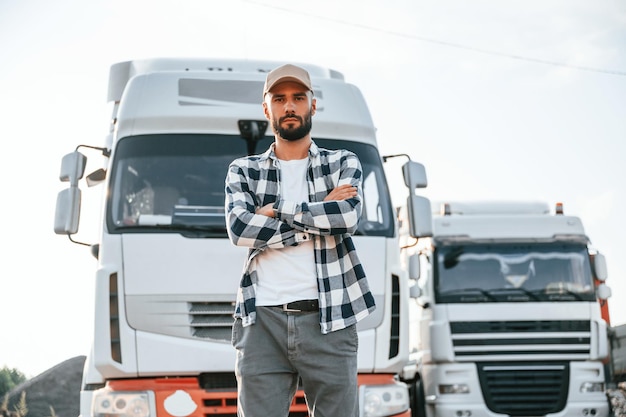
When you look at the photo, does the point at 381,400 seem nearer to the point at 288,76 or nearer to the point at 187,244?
the point at 187,244

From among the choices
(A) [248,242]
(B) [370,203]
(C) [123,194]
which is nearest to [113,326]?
(C) [123,194]

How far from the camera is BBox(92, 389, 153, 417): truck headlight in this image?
6.26 metres

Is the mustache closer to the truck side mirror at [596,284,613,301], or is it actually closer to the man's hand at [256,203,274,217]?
the man's hand at [256,203,274,217]

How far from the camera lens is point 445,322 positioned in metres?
11.6

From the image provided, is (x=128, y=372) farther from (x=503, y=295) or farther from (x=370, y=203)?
(x=503, y=295)

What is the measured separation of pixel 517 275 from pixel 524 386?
1256 mm

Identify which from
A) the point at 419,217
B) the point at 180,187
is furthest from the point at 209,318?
the point at 419,217

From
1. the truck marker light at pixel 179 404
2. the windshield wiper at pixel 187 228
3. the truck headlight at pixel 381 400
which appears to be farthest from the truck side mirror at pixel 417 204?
the truck marker light at pixel 179 404

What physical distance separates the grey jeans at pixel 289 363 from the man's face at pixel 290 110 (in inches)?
25.2

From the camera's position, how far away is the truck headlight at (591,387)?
11461 millimetres

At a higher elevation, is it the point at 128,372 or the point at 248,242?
the point at 248,242

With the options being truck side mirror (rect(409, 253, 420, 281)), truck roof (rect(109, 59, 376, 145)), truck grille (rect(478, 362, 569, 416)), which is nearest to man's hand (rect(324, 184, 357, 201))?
truck roof (rect(109, 59, 376, 145))

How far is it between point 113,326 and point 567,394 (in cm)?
669

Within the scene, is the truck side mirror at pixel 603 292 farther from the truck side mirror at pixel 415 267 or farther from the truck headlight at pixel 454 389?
the truck side mirror at pixel 415 267
